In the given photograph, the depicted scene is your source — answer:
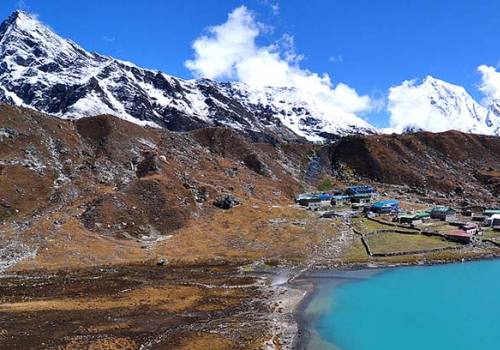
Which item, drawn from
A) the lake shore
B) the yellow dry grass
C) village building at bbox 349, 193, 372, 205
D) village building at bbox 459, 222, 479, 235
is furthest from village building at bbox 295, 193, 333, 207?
the yellow dry grass

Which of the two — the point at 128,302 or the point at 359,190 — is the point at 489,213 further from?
the point at 128,302

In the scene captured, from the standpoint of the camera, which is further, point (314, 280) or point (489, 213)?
point (489, 213)

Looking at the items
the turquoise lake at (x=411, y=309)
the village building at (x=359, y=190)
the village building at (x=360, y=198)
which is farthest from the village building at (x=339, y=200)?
the turquoise lake at (x=411, y=309)

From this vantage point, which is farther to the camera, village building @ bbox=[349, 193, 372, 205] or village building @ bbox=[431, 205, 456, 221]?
village building @ bbox=[349, 193, 372, 205]

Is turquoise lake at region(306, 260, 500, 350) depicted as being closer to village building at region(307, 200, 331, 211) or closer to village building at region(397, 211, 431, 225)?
village building at region(397, 211, 431, 225)

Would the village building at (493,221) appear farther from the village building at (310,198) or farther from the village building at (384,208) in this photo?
the village building at (310,198)

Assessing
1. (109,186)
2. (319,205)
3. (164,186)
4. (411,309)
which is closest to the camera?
(411,309)

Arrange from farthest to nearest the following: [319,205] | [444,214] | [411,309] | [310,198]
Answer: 1. [310,198]
2. [319,205]
3. [444,214]
4. [411,309]

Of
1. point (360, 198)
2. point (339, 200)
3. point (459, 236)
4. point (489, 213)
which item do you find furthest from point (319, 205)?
point (459, 236)

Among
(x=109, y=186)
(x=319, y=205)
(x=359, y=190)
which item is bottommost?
(x=319, y=205)
